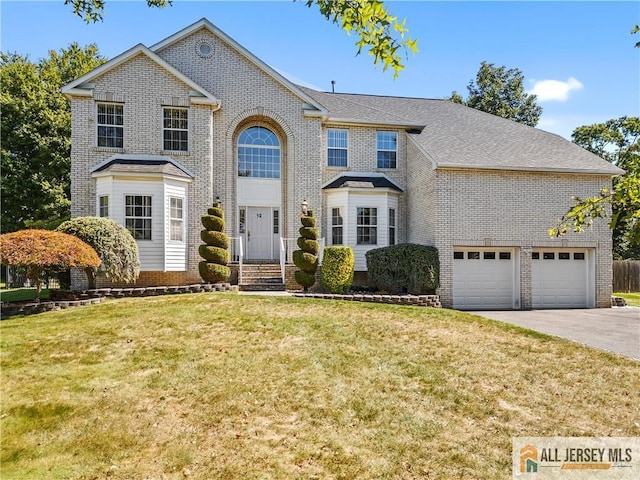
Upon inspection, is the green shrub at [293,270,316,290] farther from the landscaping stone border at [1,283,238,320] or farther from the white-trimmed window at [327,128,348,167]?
the white-trimmed window at [327,128,348,167]

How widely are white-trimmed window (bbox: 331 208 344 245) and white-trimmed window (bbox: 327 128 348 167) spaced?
7.10 ft

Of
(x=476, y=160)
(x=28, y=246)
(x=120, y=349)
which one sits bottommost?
(x=120, y=349)

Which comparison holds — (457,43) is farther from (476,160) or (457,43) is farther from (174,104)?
(174,104)

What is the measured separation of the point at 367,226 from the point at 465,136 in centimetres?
568

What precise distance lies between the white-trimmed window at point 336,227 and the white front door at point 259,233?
260 centimetres

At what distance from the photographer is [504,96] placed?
1329 inches

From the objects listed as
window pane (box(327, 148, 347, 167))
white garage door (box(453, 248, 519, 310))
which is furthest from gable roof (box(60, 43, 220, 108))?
white garage door (box(453, 248, 519, 310))

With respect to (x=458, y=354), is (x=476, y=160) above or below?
above

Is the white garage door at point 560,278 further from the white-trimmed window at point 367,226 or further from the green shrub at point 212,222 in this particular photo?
the green shrub at point 212,222

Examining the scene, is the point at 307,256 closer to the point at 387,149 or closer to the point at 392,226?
the point at 392,226

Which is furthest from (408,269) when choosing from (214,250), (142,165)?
(142,165)

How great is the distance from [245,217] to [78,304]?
295 inches

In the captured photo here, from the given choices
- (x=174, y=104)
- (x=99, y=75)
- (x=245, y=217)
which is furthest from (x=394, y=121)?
(x=99, y=75)

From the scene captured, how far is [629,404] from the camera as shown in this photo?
6.38 m
